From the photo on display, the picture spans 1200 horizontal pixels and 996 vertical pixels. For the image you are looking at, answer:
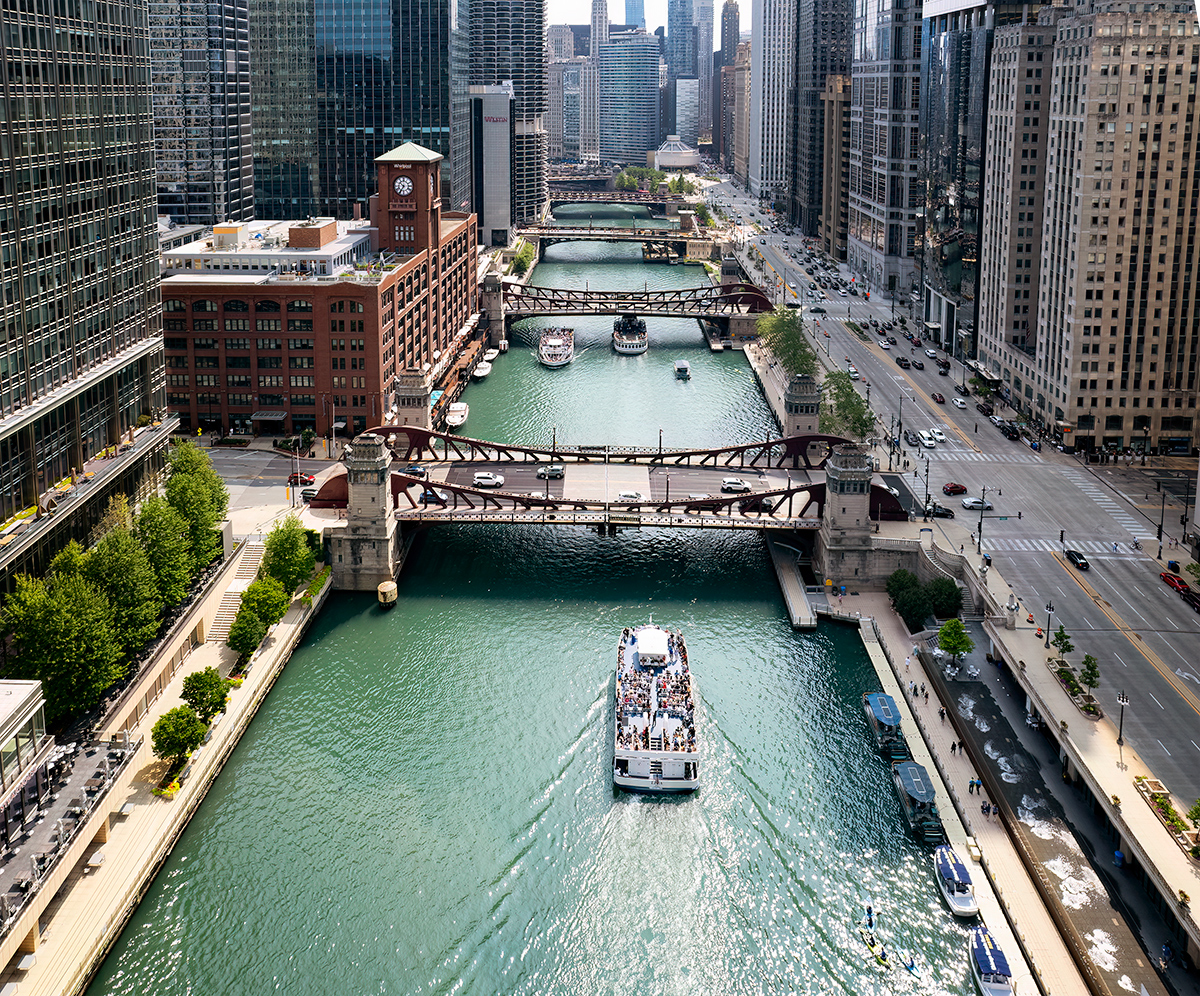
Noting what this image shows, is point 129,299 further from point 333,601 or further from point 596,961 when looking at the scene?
point 596,961

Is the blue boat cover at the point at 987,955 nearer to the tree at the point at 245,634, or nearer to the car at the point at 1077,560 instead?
the car at the point at 1077,560

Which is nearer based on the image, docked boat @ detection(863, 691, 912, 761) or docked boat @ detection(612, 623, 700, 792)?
docked boat @ detection(612, 623, 700, 792)

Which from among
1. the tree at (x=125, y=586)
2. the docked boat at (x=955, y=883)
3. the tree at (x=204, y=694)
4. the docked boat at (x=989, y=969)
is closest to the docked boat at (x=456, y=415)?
the tree at (x=125, y=586)

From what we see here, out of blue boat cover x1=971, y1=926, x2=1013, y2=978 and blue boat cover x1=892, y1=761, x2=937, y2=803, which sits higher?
blue boat cover x1=892, y1=761, x2=937, y2=803

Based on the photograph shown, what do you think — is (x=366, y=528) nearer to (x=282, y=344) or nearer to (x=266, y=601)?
(x=266, y=601)

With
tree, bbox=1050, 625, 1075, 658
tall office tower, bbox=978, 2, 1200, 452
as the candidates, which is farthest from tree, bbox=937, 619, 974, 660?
tall office tower, bbox=978, 2, 1200, 452

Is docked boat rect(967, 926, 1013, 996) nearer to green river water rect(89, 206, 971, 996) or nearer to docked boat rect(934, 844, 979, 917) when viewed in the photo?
green river water rect(89, 206, 971, 996)

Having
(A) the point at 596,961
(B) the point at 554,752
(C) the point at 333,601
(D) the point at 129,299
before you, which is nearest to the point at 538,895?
(A) the point at 596,961
